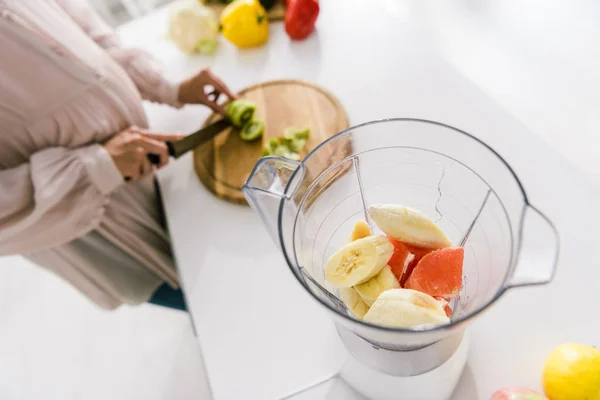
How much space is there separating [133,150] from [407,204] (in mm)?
477

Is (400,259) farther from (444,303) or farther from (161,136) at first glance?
(161,136)

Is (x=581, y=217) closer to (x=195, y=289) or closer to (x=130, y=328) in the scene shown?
(x=195, y=289)

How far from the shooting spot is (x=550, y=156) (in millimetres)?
682

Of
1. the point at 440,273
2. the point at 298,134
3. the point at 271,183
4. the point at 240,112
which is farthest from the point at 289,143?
the point at 440,273

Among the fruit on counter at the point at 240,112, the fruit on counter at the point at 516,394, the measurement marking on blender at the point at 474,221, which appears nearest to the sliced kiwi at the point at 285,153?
the fruit on counter at the point at 240,112

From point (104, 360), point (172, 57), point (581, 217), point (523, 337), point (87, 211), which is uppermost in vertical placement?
point (581, 217)

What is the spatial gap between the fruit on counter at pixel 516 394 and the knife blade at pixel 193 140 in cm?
63

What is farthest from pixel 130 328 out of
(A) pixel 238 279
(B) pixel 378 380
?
(B) pixel 378 380

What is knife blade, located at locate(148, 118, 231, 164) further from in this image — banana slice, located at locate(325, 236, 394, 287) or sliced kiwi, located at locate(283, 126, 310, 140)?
banana slice, located at locate(325, 236, 394, 287)

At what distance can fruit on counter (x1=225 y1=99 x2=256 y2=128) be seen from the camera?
2.79ft

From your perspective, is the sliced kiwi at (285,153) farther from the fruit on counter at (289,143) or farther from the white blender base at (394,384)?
the white blender base at (394,384)

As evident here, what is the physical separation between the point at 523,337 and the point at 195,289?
0.46 meters

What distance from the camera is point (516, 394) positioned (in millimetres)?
446

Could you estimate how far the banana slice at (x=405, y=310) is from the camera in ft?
1.16
